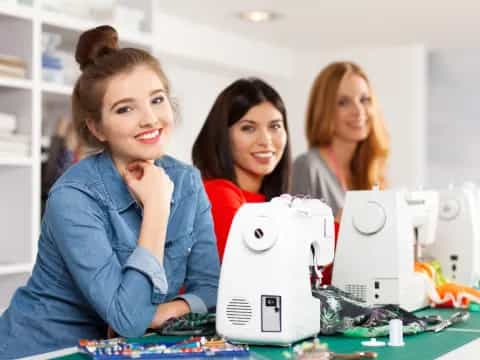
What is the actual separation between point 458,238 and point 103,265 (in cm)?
130

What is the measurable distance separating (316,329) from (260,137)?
874 mm

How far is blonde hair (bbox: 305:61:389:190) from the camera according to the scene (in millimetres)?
3162

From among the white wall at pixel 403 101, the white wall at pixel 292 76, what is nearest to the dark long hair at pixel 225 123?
the white wall at pixel 292 76

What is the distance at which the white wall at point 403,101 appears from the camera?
6.49 m

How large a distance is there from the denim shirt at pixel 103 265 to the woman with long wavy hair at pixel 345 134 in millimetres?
1300

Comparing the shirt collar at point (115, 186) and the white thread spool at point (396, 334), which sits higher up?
the shirt collar at point (115, 186)

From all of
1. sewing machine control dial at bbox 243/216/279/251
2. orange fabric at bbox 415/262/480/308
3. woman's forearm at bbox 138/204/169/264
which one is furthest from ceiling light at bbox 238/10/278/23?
sewing machine control dial at bbox 243/216/279/251

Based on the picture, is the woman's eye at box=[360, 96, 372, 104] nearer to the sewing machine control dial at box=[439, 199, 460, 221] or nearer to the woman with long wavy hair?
the woman with long wavy hair

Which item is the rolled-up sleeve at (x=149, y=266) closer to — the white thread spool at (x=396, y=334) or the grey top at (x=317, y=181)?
Answer: the white thread spool at (x=396, y=334)

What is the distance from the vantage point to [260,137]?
2.33 metres

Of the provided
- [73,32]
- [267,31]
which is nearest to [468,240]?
[73,32]

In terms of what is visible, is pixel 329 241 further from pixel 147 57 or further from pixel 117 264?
pixel 147 57

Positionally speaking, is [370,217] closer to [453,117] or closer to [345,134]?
[345,134]

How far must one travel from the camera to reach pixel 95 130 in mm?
1812
